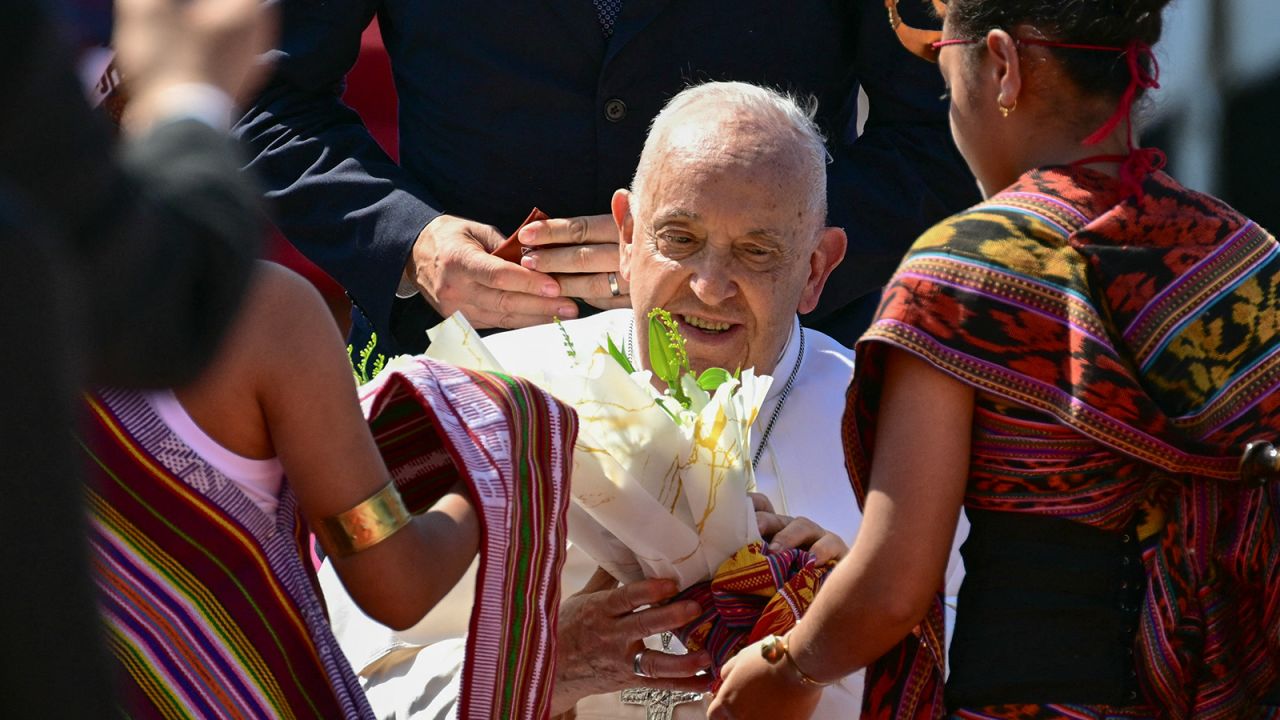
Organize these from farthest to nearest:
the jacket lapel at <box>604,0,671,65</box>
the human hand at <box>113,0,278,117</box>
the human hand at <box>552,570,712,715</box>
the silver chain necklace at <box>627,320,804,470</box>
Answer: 1. the jacket lapel at <box>604,0,671,65</box>
2. the silver chain necklace at <box>627,320,804,470</box>
3. the human hand at <box>552,570,712,715</box>
4. the human hand at <box>113,0,278,117</box>

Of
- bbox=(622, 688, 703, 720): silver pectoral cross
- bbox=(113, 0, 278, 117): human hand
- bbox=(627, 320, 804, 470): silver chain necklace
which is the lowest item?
bbox=(622, 688, 703, 720): silver pectoral cross

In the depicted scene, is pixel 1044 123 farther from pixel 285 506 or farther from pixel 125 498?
pixel 125 498

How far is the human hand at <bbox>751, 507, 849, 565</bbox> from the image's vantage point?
10.2 ft

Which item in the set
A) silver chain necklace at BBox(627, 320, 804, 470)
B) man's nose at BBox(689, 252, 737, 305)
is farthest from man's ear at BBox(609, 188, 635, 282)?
man's nose at BBox(689, 252, 737, 305)

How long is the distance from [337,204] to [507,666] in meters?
1.88

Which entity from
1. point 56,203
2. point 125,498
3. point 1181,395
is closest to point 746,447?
point 1181,395

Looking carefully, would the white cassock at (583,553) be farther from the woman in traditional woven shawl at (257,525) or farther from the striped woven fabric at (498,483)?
the woman in traditional woven shawl at (257,525)

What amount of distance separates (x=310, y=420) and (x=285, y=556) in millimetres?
237

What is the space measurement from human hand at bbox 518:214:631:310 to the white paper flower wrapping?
2.87 ft

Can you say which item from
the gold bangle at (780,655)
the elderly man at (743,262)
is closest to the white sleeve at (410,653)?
the elderly man at (743,262)

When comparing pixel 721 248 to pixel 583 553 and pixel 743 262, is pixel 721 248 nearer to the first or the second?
pixel 743 262

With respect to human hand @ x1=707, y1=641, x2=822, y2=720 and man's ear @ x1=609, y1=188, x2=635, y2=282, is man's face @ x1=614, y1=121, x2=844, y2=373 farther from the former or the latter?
human hand @ x1=707, y1=641, x2=822, y2=720

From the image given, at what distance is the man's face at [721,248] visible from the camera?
373 cm

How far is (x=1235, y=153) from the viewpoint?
5.93 meters
